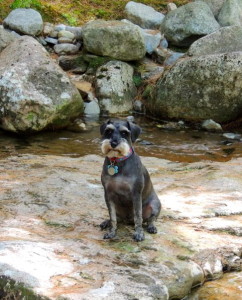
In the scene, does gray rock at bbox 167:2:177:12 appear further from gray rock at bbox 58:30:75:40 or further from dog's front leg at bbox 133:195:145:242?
dog's front leg at bbox 133:195:145:242

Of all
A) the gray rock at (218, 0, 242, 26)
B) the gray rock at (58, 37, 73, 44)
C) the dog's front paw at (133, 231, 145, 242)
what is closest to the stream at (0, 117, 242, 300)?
the gray rock at (58, 37, 73, 44)

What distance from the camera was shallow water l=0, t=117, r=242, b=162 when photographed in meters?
9.99

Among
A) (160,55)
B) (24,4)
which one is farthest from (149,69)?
(24,4)

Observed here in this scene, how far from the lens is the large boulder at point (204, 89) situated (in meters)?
12.1

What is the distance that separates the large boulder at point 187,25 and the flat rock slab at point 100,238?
372 inches

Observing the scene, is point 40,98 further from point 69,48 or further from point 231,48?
point 231,48

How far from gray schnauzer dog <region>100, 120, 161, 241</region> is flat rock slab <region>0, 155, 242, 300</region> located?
214 mm

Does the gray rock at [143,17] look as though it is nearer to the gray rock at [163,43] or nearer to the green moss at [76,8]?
the green moss at [76,8]

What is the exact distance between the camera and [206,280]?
4.38m

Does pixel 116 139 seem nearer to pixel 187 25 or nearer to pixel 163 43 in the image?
pixel 163 43

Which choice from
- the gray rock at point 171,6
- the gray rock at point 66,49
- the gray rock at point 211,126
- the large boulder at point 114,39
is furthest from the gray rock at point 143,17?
the gray rock at point 211,126

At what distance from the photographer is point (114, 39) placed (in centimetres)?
1382

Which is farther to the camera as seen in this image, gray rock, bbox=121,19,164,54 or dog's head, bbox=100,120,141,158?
gray rock, bbox=121,19,164,54

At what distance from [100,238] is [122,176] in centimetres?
69
